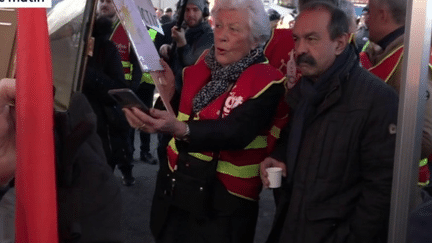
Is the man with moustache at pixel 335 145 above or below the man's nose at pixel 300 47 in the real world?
below

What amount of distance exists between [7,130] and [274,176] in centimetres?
99

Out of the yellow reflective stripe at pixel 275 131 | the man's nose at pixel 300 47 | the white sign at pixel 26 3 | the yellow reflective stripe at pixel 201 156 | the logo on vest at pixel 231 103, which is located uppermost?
the white sign at pixel 26 3

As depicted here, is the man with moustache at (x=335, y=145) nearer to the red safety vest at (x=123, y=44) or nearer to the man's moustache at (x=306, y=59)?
the man's moustache at (x=306, y=59)

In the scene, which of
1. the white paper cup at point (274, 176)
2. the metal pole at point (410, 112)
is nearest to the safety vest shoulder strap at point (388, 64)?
the white paper cup at point (274, 176)

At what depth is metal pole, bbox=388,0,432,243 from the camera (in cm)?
A: 129

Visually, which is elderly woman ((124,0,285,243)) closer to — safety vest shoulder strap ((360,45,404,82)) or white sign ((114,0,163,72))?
white sign ((114,0,163,72))

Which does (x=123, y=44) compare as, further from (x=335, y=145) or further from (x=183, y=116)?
(x=335, y=145)

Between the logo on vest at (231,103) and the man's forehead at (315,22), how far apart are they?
313 millimetres

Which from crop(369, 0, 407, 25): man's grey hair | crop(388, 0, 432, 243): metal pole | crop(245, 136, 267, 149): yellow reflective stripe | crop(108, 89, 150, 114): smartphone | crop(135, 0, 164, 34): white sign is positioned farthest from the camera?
crop(369, 0, 407, 25): man's grey hair

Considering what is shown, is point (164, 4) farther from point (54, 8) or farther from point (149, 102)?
point (54, 8)

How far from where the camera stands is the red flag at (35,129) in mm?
794

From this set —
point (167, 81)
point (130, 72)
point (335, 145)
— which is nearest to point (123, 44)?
point (130, 72)

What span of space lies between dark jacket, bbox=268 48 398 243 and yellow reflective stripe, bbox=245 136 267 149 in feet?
0.66

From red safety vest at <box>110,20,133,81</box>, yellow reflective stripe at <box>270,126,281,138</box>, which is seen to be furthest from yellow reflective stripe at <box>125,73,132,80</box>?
yellow reflective stripe at <box>270,126,281,138</box>
